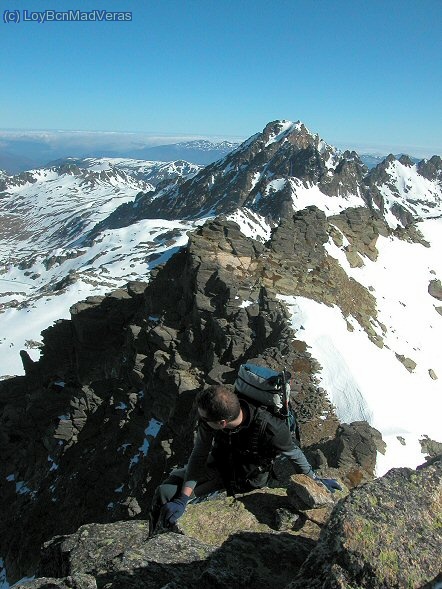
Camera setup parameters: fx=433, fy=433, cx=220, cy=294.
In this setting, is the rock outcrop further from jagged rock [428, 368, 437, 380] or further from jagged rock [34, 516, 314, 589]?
jagged rock [428, 368, 437, 380]

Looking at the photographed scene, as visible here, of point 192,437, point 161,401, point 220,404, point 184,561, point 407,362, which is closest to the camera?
point 220,404

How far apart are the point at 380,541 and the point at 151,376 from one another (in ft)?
81.9

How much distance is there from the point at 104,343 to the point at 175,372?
14.1 meters

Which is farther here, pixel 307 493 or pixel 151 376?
pixel 151 376

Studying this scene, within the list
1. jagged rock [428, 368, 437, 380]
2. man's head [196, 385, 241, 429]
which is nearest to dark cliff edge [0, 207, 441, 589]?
man's head [196, 385, 241, 429]

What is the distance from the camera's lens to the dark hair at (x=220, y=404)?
6.68 metres

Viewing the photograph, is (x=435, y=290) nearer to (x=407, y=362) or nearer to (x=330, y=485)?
(x=407, y=362)

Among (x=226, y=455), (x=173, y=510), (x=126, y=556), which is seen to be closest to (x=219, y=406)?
(x=226, y=455)

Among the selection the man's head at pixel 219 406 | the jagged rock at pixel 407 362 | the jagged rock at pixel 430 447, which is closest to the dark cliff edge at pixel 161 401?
the man's head at pixel 219 406

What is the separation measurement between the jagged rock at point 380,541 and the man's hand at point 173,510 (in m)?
2.74

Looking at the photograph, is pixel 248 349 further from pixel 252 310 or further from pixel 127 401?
pixel 127 401

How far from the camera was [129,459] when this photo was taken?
27156 mm

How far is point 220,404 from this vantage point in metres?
6.68

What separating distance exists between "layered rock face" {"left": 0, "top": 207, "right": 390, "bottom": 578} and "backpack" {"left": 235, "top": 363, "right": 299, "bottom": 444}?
1095 centimetres
